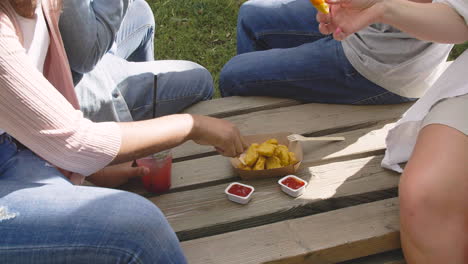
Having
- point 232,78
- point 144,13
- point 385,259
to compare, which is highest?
point 144,13

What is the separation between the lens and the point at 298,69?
2438 mm

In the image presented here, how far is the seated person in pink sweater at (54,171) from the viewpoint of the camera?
1355mm

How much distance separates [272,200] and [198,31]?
8.00ft

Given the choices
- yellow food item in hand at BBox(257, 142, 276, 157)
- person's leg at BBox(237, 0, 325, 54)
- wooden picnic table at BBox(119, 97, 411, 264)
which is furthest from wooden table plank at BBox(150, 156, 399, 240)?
person's leg at BBox(237, 0, 325, 54)

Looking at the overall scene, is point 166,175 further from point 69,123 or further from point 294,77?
point 294,77

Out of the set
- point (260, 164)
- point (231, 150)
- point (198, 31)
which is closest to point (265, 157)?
point (260, 164)

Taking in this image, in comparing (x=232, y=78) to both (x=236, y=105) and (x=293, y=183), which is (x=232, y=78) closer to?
(x=236, y=105)

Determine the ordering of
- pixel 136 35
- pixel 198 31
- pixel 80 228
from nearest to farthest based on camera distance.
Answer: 1. pixel 80 228
2. pixel 136 35
3. pixel 198 31

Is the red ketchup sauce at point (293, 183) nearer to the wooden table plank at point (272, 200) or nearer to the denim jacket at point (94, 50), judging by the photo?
the wooden table plank at point (272, 200)

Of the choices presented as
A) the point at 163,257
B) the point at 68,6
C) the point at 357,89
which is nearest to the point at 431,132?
the point at 357,89

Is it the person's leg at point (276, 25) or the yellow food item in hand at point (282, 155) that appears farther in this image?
the person's leg at point (276, 25)

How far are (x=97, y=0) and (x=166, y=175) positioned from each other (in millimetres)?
712

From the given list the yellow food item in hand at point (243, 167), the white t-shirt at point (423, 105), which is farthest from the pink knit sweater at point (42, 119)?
the white t-shirt at point (423, 105)

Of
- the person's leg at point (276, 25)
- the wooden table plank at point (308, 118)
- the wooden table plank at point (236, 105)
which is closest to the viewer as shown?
the wooden table plank at point (308, 118)
